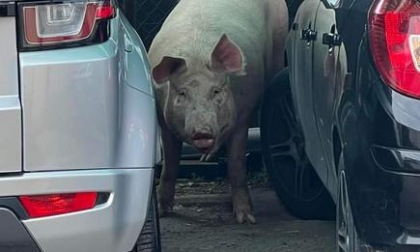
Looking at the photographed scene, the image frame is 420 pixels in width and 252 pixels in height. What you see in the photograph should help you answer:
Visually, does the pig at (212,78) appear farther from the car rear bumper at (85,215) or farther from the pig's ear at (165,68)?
the car rear bumper at (85,215)

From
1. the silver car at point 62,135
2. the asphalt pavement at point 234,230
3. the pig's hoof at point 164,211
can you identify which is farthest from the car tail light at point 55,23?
the pig's hoof at point 164,211

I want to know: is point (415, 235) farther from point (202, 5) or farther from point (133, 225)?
point (202, 5)

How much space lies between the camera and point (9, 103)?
352 centimetres

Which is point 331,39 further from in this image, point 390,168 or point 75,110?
point 75,110

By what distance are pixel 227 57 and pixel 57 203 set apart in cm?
312

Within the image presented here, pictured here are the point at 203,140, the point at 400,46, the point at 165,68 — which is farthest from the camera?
the point at 165,68

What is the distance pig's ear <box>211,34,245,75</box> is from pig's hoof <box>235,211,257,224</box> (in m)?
0.94

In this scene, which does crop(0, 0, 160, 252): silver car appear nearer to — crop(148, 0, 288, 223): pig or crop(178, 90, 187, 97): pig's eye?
crop(148, 0, 288, 223): pig

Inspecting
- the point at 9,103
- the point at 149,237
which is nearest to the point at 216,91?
the point at 149,237

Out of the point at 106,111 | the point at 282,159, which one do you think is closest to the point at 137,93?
the point at 106,111

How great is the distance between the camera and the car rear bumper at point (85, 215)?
3.54m

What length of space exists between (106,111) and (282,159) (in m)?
3.40

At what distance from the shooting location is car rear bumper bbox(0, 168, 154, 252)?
11.6 ft

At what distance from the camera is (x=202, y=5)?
24.4ft
